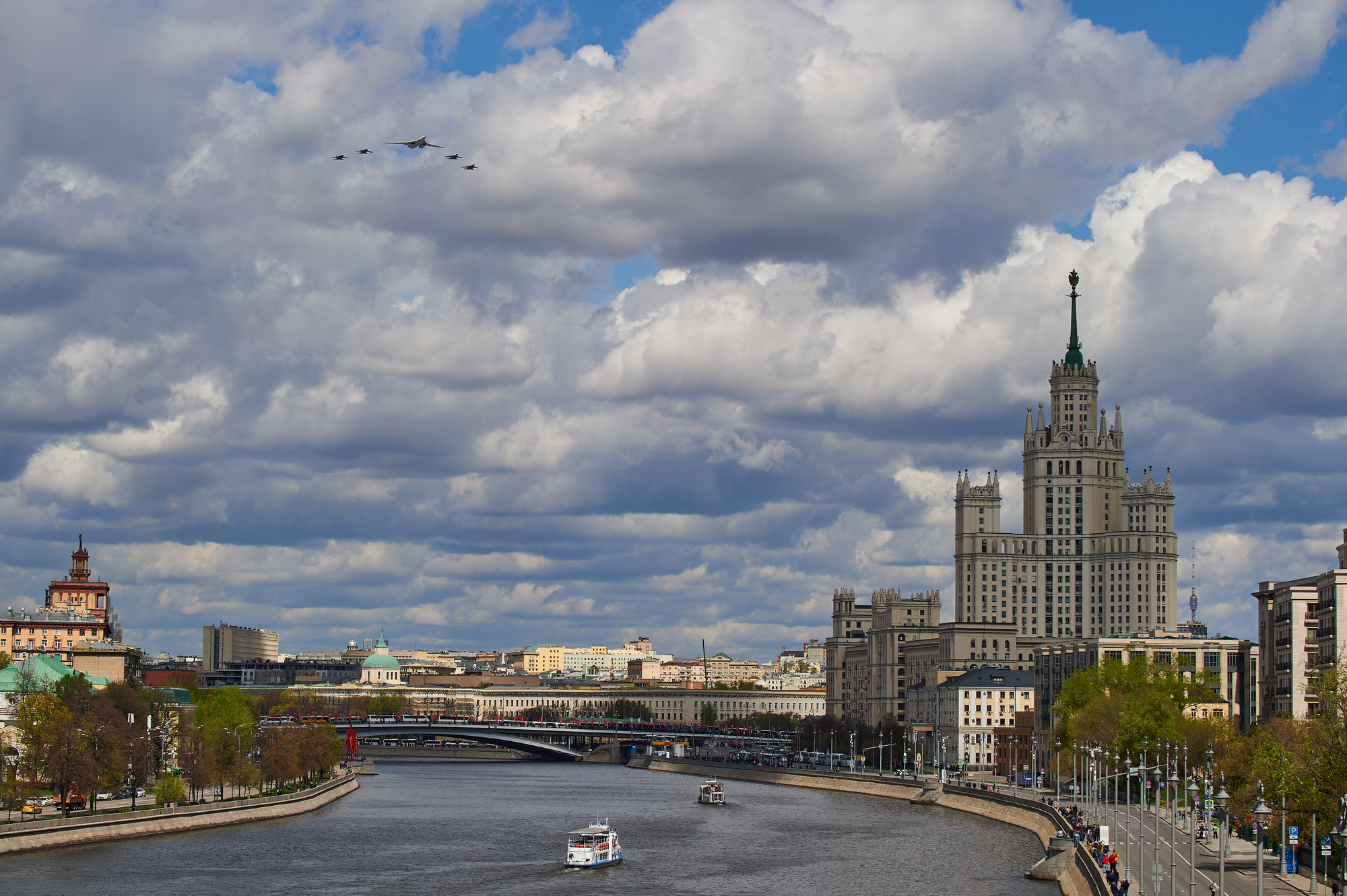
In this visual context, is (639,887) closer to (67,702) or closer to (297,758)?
(67,702)

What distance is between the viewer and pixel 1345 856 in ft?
206

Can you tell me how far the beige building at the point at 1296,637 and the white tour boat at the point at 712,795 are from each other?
51.6 m

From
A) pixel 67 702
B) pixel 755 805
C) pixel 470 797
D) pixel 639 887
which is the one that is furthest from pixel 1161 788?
pixel 67 702

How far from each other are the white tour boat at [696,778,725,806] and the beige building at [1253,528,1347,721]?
51.6 m

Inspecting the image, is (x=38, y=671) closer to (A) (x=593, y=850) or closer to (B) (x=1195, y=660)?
(A) (x=593, y=850)

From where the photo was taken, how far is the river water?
92500 millimetres

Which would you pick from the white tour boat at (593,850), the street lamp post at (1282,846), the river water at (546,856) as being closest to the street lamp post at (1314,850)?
the street lamp post at (1282,846)

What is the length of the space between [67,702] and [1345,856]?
9218 centimetres

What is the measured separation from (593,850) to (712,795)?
6046cm

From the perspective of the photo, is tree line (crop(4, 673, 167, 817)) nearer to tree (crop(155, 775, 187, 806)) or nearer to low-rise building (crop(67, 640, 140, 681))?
tree (crop(155, 775, 187, 806))

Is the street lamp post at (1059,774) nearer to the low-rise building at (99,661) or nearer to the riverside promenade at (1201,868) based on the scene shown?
the riverside promenade at (1201,868)

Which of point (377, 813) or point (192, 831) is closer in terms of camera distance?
point (192, 831)

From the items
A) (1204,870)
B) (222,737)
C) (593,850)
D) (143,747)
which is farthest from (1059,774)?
(143,747)

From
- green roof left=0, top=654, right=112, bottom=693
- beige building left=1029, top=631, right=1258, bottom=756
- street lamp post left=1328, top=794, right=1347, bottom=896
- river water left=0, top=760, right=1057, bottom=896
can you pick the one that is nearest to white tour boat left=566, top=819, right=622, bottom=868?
river water left=0, top=760, right=1057, bottom=896
